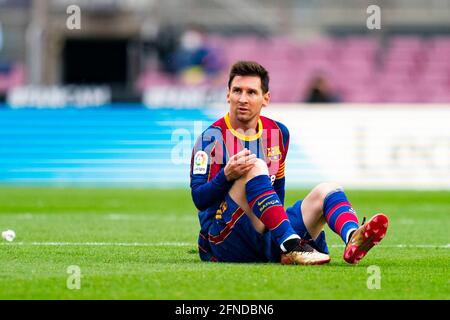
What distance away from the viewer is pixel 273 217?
716 cm

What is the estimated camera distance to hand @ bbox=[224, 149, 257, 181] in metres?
7.09

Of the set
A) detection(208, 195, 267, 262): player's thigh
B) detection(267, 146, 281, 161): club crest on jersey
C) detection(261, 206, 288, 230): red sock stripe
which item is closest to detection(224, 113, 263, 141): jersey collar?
detection(267, 146, 281, 161): club crest on jersey

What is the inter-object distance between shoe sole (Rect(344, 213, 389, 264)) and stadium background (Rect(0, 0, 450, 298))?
308 cm

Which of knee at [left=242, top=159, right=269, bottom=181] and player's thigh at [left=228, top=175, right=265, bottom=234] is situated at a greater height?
knee at [left=242, top=159, right=269, bottom=181]

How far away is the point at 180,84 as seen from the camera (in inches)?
1065

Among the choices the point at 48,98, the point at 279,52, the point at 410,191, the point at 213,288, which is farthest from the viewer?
the point at 279,52

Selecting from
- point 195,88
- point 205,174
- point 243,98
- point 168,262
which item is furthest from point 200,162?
point 195,88

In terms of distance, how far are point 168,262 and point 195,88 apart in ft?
54.7

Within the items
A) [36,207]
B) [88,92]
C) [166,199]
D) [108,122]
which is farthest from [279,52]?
[36,207]

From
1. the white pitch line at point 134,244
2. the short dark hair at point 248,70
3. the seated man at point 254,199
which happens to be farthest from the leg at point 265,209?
the white pitch line at point 134,244

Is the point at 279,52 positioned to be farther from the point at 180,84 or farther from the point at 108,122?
the point at 108,122

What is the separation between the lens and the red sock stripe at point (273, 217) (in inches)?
281

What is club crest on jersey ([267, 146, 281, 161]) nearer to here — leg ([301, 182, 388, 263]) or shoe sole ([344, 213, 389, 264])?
leg ([301, 182, 388, 263])

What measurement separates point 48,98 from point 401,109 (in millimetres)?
7395
